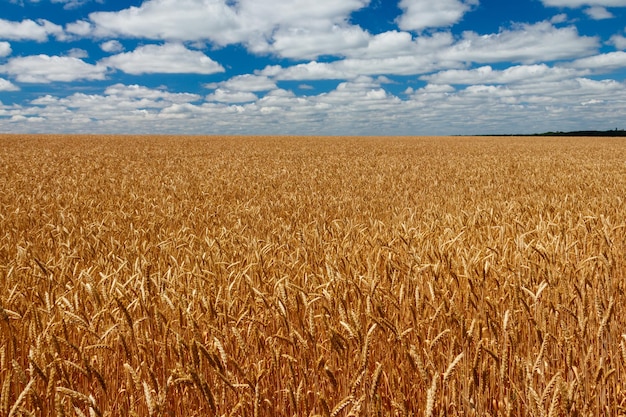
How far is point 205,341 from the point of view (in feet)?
8.88

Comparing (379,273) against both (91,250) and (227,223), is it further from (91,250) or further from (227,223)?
Answer: (227,223)

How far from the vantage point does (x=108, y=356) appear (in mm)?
2584

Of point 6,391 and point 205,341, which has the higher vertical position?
point 6,391

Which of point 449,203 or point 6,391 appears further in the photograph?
point 449,203

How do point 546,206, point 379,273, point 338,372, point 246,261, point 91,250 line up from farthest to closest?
point 546,206 → point 91,250 → point 246,261 → point 379,273 → point 338,372

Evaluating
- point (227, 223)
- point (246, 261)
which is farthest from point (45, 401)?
point (227, 223)

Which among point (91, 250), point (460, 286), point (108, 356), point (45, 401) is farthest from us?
point (91, 250)

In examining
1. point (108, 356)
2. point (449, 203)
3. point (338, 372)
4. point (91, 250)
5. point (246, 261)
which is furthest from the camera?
point (449, 203)

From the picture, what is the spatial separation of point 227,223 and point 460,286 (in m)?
3.98

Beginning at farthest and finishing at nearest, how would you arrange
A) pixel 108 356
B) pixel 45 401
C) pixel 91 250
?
pixel 91 250 → pixel 108 356 → pixel 45 401

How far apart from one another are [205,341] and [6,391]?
1324mm

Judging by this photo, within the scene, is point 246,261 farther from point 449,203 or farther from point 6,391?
point 449,203

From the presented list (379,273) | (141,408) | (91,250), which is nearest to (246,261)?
(379,273)

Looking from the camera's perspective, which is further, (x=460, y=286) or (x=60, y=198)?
(x=60, y=198)
